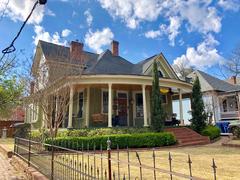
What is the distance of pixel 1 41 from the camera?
1041cm

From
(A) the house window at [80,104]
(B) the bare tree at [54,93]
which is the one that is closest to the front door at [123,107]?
(A) the house window at [80,104]

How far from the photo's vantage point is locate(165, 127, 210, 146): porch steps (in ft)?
48.2

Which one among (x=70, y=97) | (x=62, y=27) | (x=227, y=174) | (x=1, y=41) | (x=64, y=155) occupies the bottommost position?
(x=227, y=174)

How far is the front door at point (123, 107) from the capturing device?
60.4ft

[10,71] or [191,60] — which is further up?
[191,60]

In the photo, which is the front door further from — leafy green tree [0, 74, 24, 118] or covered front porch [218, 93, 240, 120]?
covered front porch [218, 93, 240, 120]

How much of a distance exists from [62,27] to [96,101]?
5587 millimetres

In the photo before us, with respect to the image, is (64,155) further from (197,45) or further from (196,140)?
(197,45)

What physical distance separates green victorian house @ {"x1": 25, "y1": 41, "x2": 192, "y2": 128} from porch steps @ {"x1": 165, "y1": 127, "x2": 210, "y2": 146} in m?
1.59

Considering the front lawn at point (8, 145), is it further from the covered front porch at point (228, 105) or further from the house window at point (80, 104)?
the covered front porch at point (228, 105)

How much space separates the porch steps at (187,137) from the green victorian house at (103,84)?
1.59 metres

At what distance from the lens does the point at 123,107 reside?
18672 mm

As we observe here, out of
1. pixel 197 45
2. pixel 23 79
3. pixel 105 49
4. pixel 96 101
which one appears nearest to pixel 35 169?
pixel 23 79

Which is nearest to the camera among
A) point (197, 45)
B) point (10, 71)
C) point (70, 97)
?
point (10, 71)
